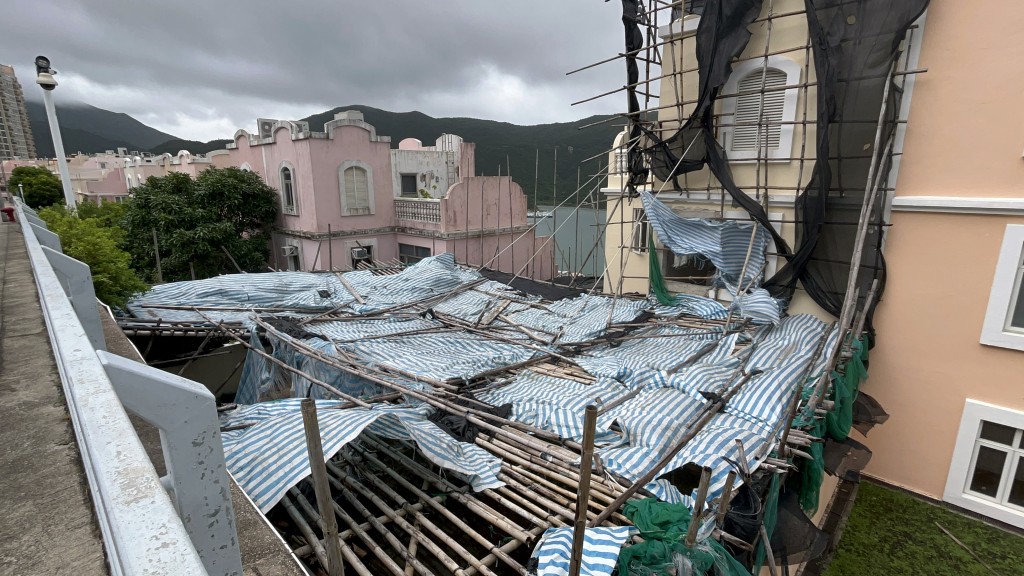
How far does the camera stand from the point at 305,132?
1942cm

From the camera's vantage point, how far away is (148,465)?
130 centimetres

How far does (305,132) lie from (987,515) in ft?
72.9

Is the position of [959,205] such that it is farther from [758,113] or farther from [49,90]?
[49,90]

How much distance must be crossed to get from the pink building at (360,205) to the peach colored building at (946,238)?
38.3 feet

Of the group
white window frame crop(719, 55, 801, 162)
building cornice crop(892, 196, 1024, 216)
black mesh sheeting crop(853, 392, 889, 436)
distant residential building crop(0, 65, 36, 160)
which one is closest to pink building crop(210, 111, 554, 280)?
white window frame crop(719, 55, 801, 162)

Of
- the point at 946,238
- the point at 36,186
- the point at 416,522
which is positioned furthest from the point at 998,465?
the point at 36,186

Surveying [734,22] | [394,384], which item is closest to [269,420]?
[394,384]

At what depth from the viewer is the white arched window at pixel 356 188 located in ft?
67.5

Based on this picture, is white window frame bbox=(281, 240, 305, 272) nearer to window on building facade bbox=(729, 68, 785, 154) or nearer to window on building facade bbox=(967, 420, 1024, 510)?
window on building facade bbox=(729, 68, 785, 154)

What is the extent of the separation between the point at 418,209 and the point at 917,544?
18.8m

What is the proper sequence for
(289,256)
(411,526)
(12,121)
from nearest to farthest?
(411,526)
(289,256)
(12,121)

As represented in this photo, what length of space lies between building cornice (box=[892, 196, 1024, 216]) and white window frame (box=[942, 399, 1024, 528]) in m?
3.15

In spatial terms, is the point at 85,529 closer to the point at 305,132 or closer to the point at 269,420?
the point at 269,420

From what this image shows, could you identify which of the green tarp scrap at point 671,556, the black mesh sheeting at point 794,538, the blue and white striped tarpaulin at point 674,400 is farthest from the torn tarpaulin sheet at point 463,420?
the black mesh sheeting at point 794,538
